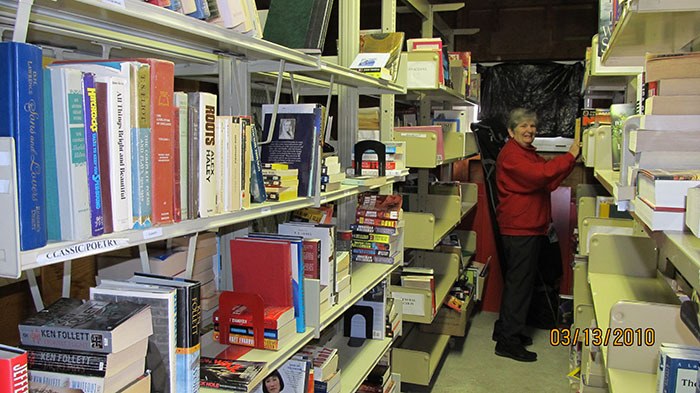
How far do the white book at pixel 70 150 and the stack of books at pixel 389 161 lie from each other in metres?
1.80

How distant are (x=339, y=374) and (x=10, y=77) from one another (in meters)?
1.80

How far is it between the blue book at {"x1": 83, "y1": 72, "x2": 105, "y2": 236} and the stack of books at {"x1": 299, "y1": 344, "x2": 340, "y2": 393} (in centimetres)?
124

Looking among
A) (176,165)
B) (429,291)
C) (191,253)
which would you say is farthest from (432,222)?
(176,165)

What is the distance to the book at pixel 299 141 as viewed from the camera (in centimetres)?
190

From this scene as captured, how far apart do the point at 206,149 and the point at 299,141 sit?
0.61m

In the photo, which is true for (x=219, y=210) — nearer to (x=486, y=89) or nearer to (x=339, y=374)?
(x=339, y=374)

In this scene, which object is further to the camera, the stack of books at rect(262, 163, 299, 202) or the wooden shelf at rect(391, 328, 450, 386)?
the wooden shelf at rect(391, 328, 450, 386)

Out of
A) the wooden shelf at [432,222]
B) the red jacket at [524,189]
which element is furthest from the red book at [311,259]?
the red jacket at [524,189]

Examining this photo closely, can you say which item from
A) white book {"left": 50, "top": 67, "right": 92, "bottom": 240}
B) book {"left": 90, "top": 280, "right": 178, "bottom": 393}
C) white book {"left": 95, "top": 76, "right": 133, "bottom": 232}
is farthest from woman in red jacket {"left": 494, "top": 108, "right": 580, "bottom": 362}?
white book {"left": 50, "top": 67, "right": 92, "bottom": 240}

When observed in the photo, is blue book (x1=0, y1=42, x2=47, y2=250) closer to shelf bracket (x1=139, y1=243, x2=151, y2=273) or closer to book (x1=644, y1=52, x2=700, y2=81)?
shelf bracket (x1=139, y1=243, x2=151, y2=273)

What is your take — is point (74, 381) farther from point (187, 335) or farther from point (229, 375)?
point (229, 375)

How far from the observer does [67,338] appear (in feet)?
3.52

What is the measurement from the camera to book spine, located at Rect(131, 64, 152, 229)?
111cm

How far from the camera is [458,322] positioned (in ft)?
14.6
